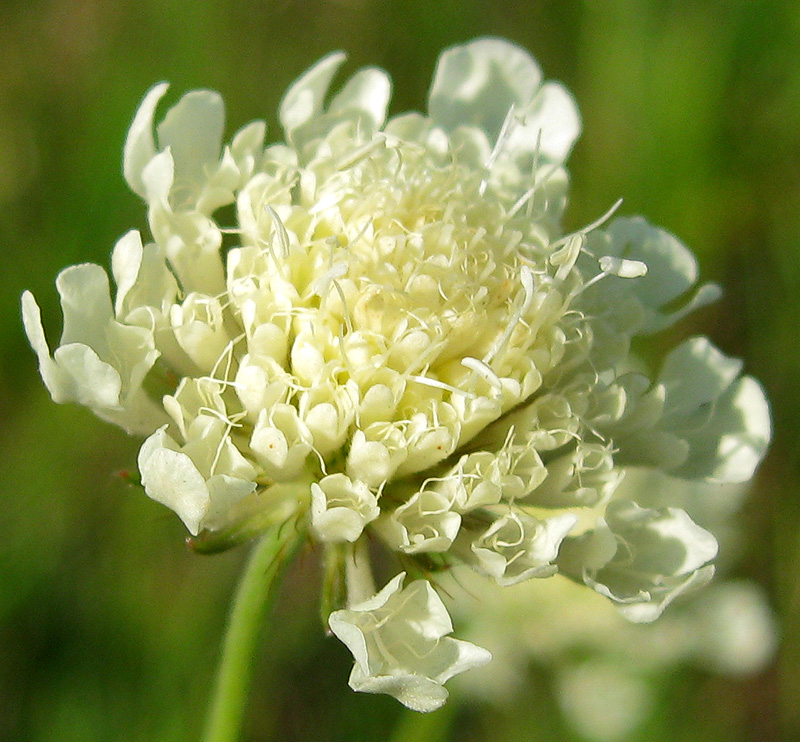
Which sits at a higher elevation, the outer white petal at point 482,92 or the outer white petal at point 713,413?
the outer white petal at point 482,92

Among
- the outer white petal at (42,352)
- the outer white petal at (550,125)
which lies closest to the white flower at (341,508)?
the outer white petal at (42,352)

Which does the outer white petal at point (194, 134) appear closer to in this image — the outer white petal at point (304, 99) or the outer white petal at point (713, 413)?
the outer white petal at point (304, 99)

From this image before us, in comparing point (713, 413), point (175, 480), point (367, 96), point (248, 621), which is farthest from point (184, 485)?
point (713, 413)

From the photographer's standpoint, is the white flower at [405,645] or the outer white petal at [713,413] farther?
the outer white petal at [713,413]

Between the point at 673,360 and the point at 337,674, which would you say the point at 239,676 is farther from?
the point at 337,674

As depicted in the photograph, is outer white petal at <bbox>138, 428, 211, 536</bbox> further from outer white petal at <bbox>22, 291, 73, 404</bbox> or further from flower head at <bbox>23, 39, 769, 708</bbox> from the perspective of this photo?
outer white petal at <bbox>22, 291, 73, 404</bbox>

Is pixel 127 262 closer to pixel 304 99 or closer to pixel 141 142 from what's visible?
pixel 141 142

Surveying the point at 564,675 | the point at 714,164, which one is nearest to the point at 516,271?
the point at 564,675
